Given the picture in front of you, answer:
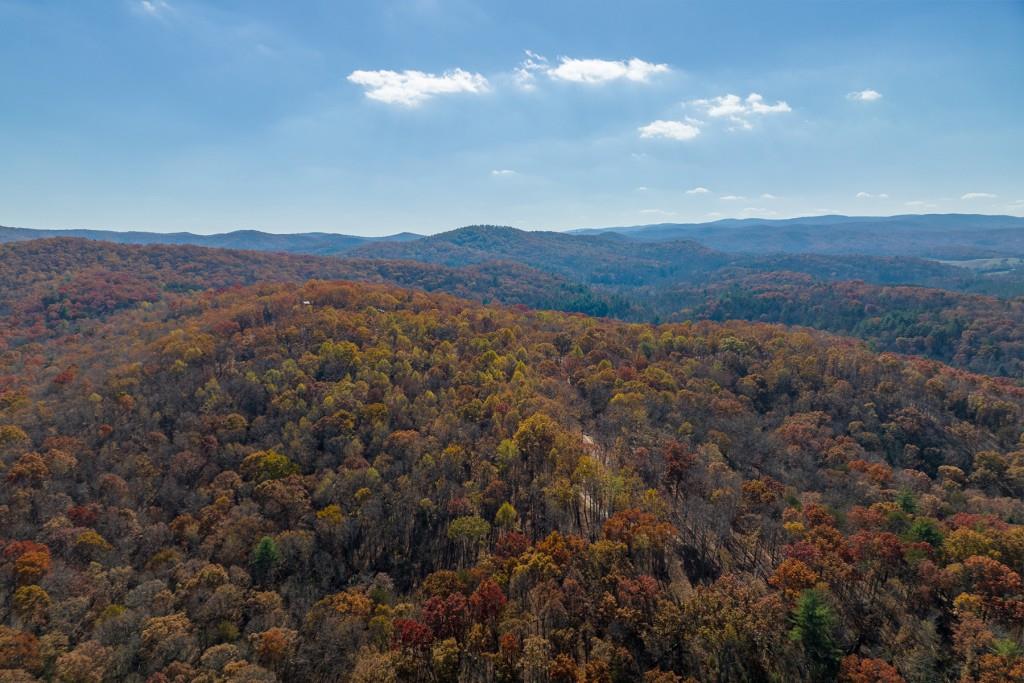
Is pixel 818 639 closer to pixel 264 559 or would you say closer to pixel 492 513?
pixel 492 513

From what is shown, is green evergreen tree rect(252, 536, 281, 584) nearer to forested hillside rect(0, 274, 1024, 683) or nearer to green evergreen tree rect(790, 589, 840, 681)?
forested hillside rect(0, 274, 1024, 683)

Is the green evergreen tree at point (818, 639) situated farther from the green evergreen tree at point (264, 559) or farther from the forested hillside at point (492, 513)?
the green evergreen tree at point (264, 559)

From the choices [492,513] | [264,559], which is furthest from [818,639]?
[264,559]

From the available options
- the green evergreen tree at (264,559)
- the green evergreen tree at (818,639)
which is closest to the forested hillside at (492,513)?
the green evergreen tree at (818,639)

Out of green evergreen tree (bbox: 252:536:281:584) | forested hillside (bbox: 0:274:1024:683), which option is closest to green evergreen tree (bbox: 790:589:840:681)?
forested hillside (bbox: 0:274:1024:683)

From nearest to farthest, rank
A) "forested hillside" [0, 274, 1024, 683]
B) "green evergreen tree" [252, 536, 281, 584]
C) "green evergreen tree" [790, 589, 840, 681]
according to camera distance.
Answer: "green evergreen tree" [790, 589, 840, 681]
"forested hillside" [0, 274, 1024, 683]
"green evergreen tree" [252, 536, 281, 584]

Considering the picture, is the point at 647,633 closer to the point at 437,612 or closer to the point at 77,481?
the point at 437,612

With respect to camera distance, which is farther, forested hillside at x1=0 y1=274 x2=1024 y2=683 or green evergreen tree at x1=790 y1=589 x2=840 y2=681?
forested hillside at x1=0 y1=274 x2=1024 y2=683

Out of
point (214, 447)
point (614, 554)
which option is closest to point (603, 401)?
point (614, 554)
